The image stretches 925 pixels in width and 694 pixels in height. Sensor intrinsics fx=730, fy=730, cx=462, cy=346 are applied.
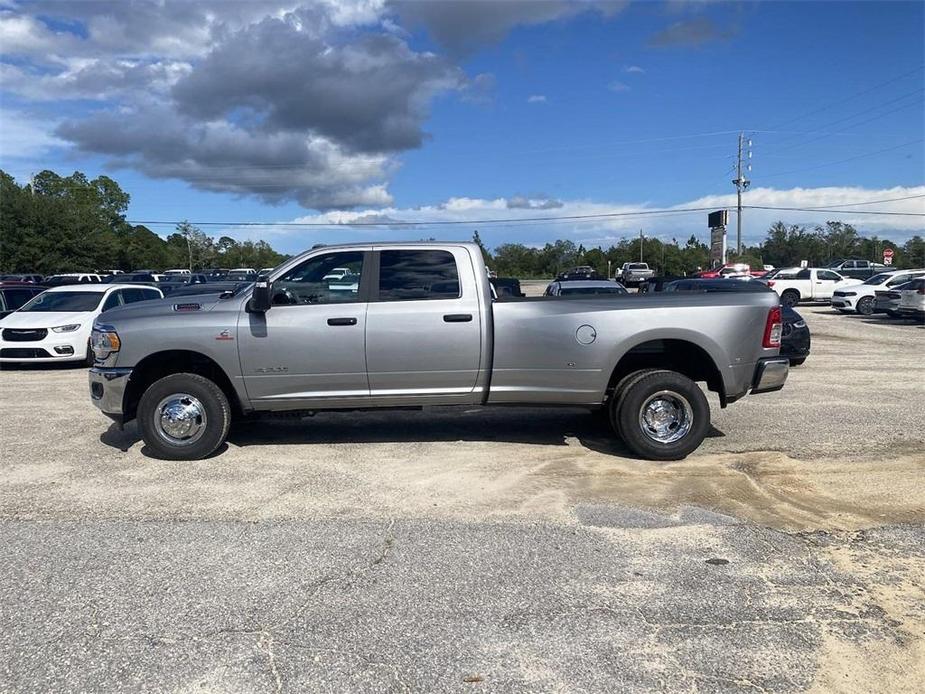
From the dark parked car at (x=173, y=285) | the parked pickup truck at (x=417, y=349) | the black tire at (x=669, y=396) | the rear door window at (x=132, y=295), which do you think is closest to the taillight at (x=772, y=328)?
the parked pickup truck at (x=417, y=349)

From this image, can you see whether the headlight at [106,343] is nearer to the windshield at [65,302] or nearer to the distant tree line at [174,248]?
the windshield at [65,302]

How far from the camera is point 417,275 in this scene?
266 inches

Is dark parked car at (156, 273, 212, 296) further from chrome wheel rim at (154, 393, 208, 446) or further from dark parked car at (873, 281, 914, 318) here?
dark parked car at (873, 281, 914, 318)

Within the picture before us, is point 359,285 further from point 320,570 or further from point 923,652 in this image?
point 923,652

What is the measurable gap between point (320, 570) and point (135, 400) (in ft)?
11.6

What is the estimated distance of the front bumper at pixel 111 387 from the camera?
6.62m

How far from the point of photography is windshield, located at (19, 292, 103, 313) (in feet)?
47.5

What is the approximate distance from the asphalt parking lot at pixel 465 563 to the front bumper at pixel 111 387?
1.78 ft

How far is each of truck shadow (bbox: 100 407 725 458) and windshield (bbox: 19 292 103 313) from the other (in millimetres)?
7354

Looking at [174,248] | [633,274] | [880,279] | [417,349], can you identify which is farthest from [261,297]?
[174,248]

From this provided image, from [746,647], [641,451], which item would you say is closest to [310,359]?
[641,451]

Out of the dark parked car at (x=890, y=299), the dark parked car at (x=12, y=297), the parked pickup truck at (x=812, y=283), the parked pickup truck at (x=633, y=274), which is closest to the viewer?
the dark parked car at (x=12, y=297)

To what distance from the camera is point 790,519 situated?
16.8 feet

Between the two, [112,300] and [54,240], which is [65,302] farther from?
[54,240]
